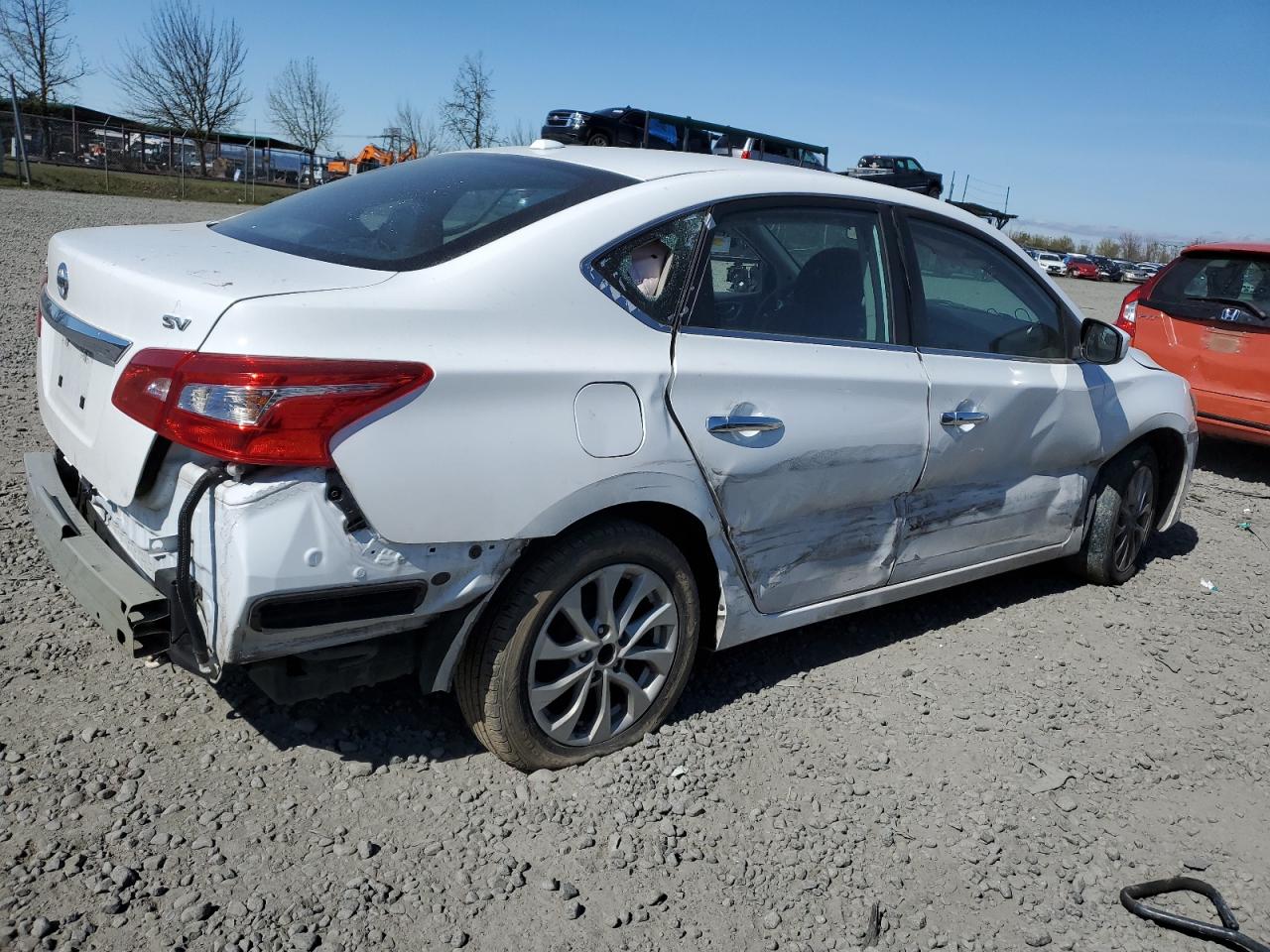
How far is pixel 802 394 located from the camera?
327 cm

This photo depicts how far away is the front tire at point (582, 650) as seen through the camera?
2816 millimetres

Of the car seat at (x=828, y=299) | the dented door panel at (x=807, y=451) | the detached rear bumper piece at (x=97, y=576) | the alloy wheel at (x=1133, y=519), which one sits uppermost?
the car seat at (x=828, y=299)

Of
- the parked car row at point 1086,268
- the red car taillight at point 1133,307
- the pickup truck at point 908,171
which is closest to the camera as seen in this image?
the red car taillight at point 1133,307

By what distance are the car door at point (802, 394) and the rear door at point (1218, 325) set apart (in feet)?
14.9

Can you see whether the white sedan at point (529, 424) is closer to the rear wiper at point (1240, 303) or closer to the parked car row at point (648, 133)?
the rear wiper at point (1240, 303)

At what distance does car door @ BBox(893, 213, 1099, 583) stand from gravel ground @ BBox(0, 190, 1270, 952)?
54 cm

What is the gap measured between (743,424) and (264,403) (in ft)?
4.52

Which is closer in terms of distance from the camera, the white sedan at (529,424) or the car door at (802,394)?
the white sedan at (529,424)

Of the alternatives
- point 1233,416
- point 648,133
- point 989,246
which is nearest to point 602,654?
point 989,246

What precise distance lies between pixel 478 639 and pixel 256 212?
1759mm

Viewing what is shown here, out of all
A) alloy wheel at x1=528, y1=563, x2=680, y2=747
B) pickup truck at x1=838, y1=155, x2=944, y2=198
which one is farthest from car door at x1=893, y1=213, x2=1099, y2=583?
pickup truck at x1=838, y1=155, x2=944, y2=198

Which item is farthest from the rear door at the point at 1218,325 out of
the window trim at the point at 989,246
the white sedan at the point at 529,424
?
the white sedan at the point at 529,424

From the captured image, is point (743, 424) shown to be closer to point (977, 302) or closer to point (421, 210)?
point (421, 210)

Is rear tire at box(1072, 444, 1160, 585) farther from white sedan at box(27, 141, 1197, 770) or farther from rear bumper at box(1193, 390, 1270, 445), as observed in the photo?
rear bumper at box(1193, 390, 1270, 445)
